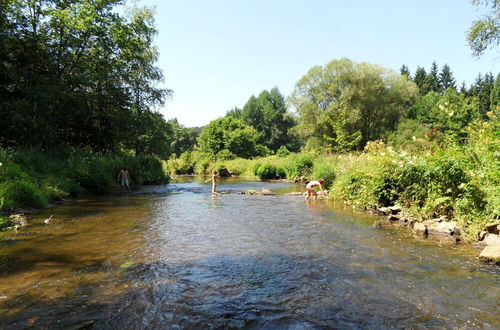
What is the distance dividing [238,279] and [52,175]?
15.6 m

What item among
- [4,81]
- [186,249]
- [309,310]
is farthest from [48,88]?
[309,310]

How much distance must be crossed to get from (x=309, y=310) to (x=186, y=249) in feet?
13.0

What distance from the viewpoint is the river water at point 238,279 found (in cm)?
426

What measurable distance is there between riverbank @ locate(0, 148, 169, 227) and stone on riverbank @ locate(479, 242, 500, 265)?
1236cm

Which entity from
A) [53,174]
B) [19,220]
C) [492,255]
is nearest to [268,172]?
[53,174]

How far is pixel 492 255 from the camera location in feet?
21.1

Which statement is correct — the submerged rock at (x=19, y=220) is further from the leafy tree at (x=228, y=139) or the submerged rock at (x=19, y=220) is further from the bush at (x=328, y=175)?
the leafy tree at (x=228, y=139)

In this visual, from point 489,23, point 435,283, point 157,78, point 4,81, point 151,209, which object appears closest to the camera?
point 435,283

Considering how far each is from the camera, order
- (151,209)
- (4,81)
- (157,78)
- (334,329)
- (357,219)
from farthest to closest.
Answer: (157,78) < (4,81) < (151,209) < (357,219) < (334,329)

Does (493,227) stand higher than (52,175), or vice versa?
(52,175)

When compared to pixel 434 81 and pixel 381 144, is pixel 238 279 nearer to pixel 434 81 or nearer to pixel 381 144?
pixel 381 144

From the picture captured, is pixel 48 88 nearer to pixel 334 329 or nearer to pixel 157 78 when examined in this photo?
pixel 157 78

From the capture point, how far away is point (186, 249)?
769 centimetres

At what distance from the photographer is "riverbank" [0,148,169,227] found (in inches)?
485
